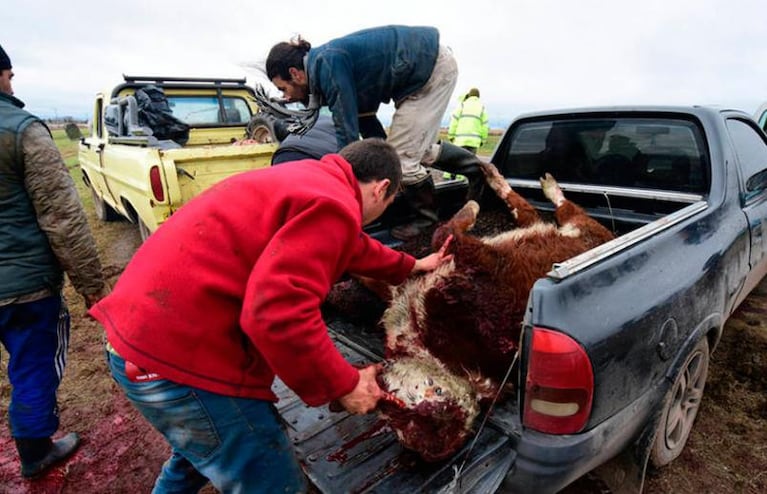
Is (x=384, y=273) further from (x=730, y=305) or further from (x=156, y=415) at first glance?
(x=730, y=305)

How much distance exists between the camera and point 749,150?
3.32m

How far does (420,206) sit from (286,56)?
1.60 m

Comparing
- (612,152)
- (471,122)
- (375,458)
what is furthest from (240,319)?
(471,122)

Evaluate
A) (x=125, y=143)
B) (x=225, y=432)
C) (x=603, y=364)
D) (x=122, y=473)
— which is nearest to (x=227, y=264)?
(x=225, y=432)

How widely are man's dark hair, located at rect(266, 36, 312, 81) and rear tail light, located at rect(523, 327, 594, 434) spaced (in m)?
2.78

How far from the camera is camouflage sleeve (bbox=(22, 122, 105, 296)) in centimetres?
250

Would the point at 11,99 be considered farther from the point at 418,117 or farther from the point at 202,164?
the point at 418,117

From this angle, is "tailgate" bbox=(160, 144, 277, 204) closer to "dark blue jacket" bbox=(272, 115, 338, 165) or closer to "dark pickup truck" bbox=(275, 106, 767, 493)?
"dark blue jacket" bbox=(272, 115, 338, 165)

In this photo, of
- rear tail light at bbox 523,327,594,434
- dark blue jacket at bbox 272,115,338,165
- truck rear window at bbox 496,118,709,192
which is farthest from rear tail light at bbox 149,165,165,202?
rear tail light at bbox 523,327,594,434

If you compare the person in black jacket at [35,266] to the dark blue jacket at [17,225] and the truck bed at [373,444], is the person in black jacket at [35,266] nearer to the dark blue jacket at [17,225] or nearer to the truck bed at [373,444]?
the dark blue jacket at [17,225]

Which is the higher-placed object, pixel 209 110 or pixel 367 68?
pixel 367 68

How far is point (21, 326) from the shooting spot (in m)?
2.65

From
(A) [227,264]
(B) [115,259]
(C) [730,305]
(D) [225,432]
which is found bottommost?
(B) [115,259]

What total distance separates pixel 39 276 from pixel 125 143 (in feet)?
12.2
